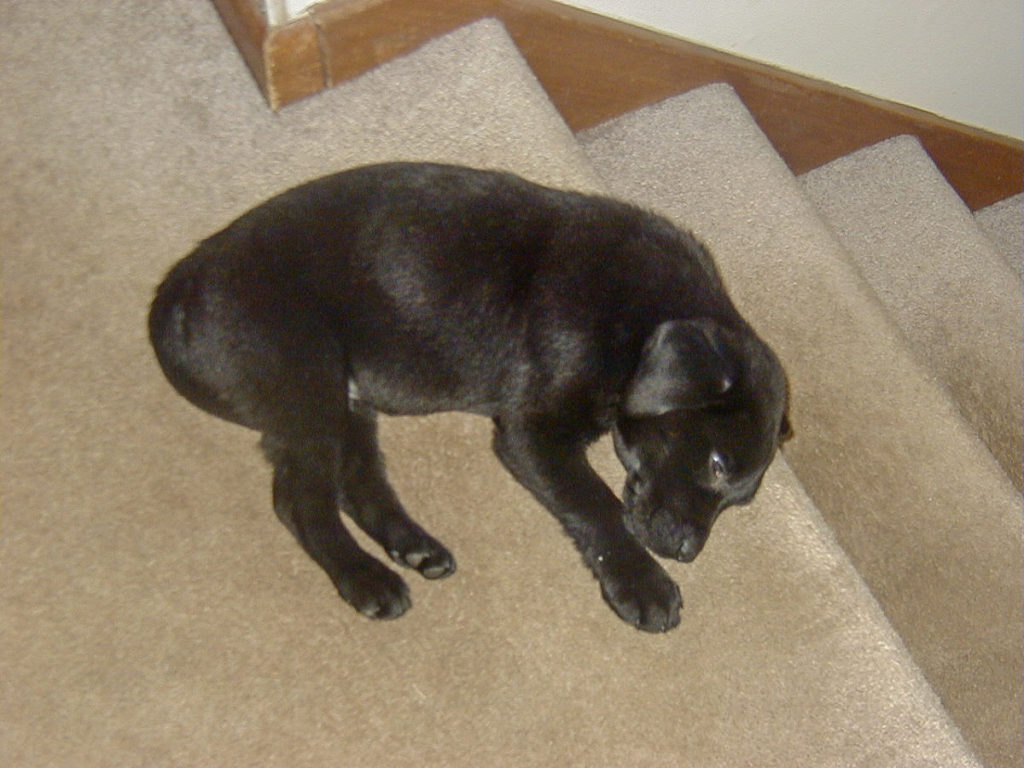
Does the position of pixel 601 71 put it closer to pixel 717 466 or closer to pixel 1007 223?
pixel 717 466

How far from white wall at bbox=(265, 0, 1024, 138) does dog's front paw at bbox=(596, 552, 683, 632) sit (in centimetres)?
120

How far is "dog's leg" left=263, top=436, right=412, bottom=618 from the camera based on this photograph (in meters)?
1.70

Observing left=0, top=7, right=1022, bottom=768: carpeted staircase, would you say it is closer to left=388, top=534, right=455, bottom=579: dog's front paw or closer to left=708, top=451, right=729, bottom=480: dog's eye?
left=388, top=534, right=455, bottom=579: dog's front paw

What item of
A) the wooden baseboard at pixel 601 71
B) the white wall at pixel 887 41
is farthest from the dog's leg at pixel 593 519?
the white wall at pixel 887 41

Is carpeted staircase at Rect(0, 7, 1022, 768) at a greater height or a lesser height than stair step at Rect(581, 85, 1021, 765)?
greater

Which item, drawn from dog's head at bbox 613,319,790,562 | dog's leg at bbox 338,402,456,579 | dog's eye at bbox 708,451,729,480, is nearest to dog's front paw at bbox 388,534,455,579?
dog's leg at bbox 338,402,456,579

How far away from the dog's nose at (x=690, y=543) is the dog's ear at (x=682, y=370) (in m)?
0.19

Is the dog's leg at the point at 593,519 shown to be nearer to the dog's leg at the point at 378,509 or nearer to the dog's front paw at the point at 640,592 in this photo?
the dog's front paw at the point at 640,592

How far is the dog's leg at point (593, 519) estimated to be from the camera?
1.74 metres

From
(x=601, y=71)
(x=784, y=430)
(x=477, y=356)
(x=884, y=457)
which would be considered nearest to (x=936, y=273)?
(x=884, y=457)

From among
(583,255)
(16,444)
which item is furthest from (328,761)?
(583,255)

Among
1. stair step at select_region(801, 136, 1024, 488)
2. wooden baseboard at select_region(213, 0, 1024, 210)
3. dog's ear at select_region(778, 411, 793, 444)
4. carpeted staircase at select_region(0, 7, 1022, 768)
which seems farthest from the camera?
stair step at select_region(801, 136, 1024, 488)

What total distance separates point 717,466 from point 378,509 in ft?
1.70

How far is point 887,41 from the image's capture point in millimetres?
2963
